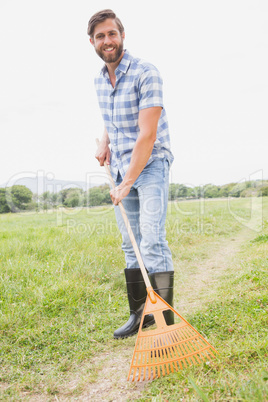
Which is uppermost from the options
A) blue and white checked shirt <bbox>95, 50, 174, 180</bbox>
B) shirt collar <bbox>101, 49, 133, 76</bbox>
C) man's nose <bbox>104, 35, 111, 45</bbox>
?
man's nose <bbox>104, 35, 111, 45</bbox>

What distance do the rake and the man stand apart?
13 cm

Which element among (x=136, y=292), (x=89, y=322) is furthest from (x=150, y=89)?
(x=89, y=322)

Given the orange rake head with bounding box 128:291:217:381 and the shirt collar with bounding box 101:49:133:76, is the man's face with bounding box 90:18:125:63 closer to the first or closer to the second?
the shirt collar with bounding box 101:49:133:76

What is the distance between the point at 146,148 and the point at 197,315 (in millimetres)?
1444

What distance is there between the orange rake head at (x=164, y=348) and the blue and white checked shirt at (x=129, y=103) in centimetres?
108

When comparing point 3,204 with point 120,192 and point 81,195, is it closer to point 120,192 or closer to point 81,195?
point 81,195

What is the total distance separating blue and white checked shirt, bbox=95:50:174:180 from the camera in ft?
7.87

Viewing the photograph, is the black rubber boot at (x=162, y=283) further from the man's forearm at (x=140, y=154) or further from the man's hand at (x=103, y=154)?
the man's hand at (x=103, y=154)

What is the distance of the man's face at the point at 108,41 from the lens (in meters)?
2.48

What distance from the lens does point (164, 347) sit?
2133 mm

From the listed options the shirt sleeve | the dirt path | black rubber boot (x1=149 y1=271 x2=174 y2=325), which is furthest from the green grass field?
the shirt sleeve

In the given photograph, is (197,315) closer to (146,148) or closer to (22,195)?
(146,148)

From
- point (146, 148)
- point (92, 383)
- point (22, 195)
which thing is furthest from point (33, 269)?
point (22, 195)

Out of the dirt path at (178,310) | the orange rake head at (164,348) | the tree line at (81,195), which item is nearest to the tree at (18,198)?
the tree line at (81,195)
